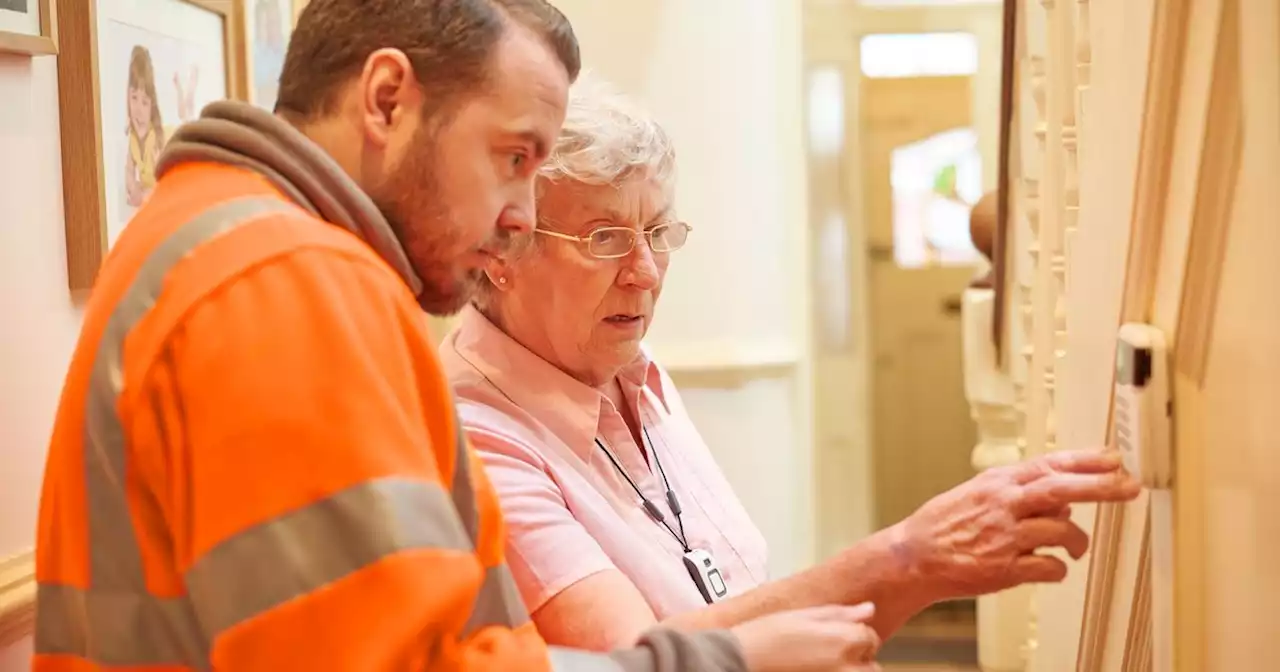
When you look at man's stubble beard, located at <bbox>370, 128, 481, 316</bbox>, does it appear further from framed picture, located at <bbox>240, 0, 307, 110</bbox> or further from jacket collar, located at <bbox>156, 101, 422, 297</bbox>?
framed picture, located at <bbox>240, 0, 307, 110</bbox>

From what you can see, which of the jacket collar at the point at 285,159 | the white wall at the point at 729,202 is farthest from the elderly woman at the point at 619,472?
the white wall at the point at 729,202

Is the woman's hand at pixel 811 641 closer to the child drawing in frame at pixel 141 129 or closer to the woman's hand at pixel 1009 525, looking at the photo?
the woman's hand at pixel 1009 525

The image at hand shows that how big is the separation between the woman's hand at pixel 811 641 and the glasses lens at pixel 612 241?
1.92ft

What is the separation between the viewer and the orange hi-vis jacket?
774mm

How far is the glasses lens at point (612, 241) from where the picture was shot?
1.60 meters

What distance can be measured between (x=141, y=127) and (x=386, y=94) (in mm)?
1002

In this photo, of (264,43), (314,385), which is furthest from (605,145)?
(264,43)

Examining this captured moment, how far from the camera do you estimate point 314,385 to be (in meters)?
0.78

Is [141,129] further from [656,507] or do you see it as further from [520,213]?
[520,213]

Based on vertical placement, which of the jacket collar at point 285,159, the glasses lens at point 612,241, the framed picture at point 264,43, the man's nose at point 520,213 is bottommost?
the glasses lens at point 612,241

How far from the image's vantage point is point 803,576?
4.49ft

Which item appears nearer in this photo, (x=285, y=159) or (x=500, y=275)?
(x=285, y=159)

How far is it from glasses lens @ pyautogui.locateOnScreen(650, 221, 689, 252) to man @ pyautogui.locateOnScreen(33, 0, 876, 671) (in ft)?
2.08

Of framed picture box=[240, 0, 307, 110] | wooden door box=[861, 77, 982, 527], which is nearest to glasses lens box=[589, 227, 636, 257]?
framed picture box=[240, 0, 307, 110]
